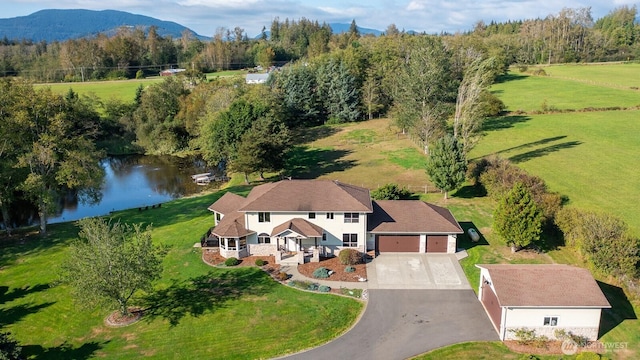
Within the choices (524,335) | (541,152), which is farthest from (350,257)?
(541,152)

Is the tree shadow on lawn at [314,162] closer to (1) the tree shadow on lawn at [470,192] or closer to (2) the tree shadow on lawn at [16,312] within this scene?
(1) the tree shadow on lawn at [470,192]

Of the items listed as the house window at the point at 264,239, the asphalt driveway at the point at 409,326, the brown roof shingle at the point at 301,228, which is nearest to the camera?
the asphalt driveway at the point at 409,326

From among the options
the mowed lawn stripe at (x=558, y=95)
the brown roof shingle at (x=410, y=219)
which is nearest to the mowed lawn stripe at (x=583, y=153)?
the mowed lawn stripe at (x=558, y=95)

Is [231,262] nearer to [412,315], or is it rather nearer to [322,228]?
[322,228]

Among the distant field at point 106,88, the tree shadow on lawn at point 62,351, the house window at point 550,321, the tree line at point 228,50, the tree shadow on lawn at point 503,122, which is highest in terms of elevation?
the tree line at point 228,50

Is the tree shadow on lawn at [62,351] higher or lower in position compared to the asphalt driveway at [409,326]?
lower

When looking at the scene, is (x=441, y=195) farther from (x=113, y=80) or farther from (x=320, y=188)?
(x=113, y=80)
